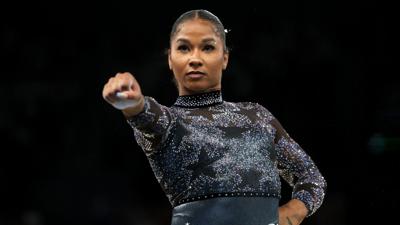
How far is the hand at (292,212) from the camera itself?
2.04m

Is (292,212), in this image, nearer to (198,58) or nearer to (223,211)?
(223,211)

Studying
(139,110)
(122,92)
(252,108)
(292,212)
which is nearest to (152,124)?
(139,110)

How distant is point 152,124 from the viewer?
176 centimetres

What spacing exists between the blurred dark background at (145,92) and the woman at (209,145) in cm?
162

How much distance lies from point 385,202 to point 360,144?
0.51 meters

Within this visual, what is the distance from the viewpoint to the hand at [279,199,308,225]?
2035mm

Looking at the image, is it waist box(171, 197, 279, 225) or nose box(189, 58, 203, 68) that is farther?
nose box(189, 58, 203, 68)

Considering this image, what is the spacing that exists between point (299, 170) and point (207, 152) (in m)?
0.38

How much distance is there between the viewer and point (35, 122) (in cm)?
401

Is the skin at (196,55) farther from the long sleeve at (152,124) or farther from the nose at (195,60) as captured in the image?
the long sleeve at (152,124)

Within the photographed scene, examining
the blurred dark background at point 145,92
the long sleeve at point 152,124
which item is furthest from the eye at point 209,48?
the blurred dark background at point 145,92

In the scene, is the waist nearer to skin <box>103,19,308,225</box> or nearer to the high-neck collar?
skin <box>103,19,308,225</box>

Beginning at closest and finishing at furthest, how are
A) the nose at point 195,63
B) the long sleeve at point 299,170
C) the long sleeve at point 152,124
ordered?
the long sleeve at point 152,124 < the nose at point 195,63 < the long sleeve at point 299,170

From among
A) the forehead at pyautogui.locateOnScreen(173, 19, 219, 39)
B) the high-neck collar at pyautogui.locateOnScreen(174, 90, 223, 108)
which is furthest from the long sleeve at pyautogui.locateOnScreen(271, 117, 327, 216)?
the forehead at pyautogui.locateOnScreen(173, 19, 219, 39)
